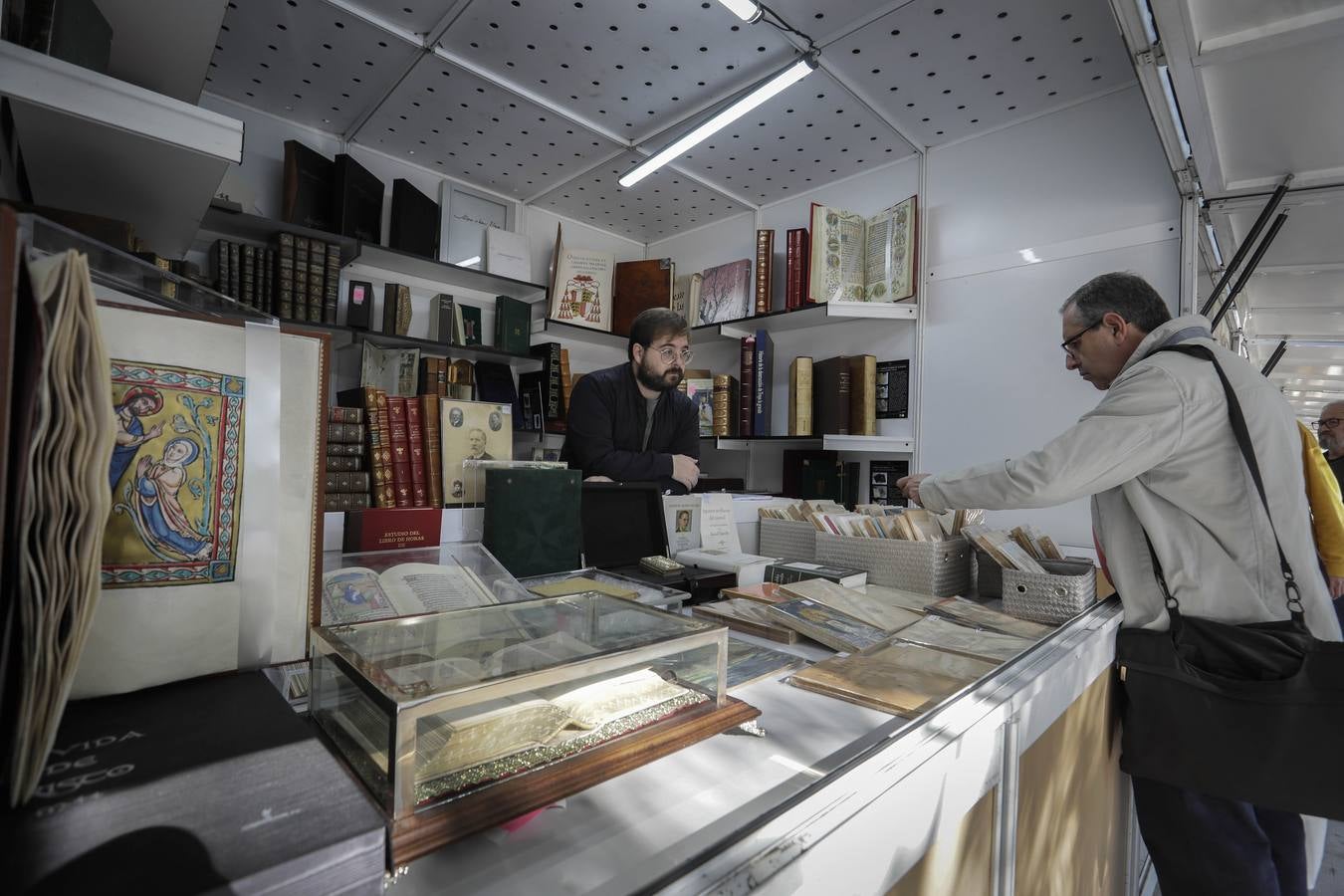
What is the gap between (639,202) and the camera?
3.36 meters

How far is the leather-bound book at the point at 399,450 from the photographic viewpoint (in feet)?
4.71

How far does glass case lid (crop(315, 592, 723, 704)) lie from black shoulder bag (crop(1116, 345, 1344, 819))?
3.90 feet

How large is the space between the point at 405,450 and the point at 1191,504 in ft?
5.77

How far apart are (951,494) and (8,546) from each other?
58.5 inches

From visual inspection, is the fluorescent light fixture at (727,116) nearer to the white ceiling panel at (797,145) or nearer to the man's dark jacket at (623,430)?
the white ceiling panel at (797,145)

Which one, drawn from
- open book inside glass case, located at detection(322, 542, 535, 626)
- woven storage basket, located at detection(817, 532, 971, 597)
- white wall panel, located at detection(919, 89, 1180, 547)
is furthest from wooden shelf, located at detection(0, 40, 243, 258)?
white wall panel, located at detection(919, 89, 1180, 547)

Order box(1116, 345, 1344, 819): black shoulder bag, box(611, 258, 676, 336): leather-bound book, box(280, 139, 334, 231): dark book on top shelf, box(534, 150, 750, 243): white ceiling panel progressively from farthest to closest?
box(611, 258, 676, 336): leather-bound book → box(534, 150, 750, 243): white ceiling panel → box(280, 139, 334, 231): dark book on top shelf → box(1116, 345, 1344, 819): black shoulder bag

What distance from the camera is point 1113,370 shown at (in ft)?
5.25

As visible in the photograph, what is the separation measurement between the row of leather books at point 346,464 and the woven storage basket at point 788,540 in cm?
112

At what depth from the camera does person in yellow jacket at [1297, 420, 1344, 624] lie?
4.39ft

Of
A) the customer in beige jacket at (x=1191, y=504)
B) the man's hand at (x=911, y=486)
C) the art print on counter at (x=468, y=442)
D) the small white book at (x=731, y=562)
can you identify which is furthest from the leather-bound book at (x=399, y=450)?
the customer in beige jacket at (x=1191, y=504)

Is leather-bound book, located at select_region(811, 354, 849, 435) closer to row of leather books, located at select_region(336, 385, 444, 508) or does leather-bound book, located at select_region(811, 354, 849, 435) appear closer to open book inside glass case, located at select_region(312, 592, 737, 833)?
row of leather books, located at select_region(336, 385, 444, 508)

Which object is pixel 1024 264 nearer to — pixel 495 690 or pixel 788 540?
pixel 788 540

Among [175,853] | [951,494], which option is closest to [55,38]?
[175,853]
